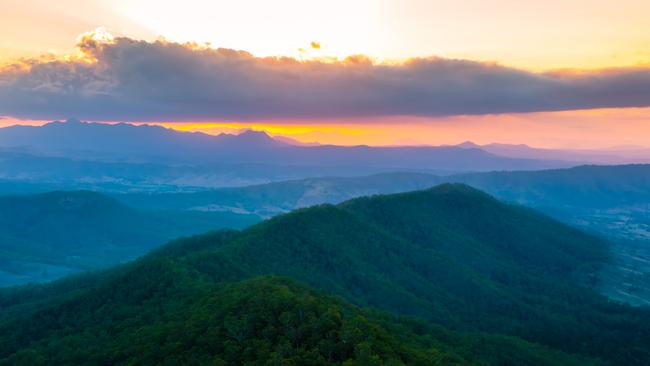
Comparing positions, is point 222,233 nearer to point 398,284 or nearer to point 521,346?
point 398,284

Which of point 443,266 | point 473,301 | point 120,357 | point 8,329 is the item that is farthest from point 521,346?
point 8,329

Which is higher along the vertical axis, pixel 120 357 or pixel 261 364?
pixel 261 364

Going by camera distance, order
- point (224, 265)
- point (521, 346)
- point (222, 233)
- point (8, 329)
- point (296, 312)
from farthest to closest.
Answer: point (222, 233)
point (224, 265)
point (521, 346)
point (8, 329)
point (296, 312)

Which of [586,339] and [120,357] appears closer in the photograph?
[120,357]

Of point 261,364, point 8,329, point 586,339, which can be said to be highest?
point 261,364

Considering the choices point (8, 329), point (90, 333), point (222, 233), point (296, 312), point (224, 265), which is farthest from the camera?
point (222, 233)

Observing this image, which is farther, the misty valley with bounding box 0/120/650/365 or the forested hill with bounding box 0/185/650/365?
the forested hill with bounding box 0/185/650/365

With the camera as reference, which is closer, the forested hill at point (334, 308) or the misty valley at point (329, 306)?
the misty valley at point (329, 306)

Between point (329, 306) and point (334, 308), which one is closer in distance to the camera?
point (334, 308)
